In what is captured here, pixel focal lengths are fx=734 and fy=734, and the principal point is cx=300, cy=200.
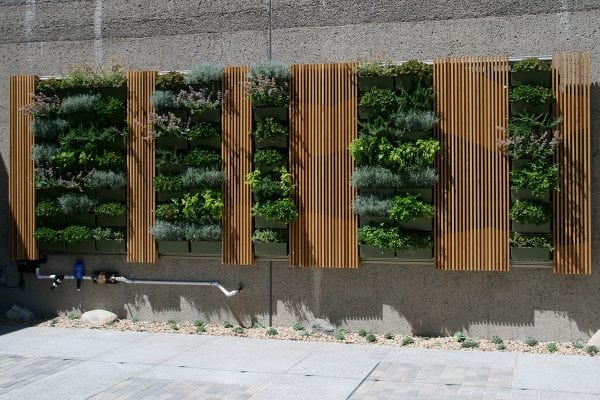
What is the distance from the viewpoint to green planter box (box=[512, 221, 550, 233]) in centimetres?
992

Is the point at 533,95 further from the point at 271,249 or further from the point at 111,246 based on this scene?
the point at 111,246

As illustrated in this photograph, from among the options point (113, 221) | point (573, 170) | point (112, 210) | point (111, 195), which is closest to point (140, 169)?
point (111, 195)

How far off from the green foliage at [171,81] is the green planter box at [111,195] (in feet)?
5.80

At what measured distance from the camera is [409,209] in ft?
33.4

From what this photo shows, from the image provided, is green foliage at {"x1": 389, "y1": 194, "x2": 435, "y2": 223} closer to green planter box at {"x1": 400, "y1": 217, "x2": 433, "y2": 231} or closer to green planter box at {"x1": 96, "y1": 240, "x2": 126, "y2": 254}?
green planter box at {"x1": 400, "y1": 217, "x2": 433, "y2": 231}

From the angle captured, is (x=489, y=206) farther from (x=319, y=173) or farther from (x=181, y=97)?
(x=181, y=97)

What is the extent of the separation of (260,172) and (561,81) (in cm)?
440

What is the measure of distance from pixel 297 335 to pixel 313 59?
4.14 m

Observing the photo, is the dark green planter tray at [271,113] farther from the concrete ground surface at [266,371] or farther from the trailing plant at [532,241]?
the trailing plant at [532,241]

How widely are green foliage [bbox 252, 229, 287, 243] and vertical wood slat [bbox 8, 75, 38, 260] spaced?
382cm

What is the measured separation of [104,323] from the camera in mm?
11523

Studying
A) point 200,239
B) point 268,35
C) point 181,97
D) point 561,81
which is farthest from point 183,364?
point 561,81

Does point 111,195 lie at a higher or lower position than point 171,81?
lower

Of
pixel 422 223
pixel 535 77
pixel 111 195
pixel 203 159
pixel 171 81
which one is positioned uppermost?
pixel 171 81
